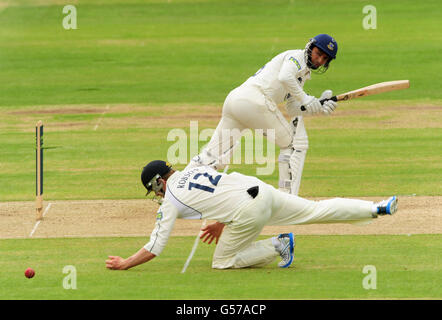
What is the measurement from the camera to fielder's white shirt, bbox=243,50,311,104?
10935 mm

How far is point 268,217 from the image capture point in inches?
376

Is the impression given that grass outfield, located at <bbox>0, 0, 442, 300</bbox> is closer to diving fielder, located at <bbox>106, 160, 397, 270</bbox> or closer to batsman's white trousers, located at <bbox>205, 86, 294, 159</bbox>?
diving fielder, located at <bbox>106, 160, 397, 270</bbox>

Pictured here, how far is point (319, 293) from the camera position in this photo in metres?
8.80

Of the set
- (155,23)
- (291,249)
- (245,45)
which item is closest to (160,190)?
(291,249)

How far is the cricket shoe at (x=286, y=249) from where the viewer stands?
32.4ft

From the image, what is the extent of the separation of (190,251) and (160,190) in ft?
5.05

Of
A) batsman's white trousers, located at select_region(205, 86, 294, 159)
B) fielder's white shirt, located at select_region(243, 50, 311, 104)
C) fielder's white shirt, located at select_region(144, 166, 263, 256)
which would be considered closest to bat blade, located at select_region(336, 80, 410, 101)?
fielder's white shirt, located at select_region(243, 50, 311, 104)

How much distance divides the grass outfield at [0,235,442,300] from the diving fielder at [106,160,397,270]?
40 centimetres

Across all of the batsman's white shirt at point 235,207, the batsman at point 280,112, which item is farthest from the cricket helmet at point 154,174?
the batsman at point 280,112

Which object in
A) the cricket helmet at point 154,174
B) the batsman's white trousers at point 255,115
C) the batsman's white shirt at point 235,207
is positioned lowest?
the batsman's white shirt at point 235,207

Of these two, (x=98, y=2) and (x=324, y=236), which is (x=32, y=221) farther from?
(x=98, y=2)

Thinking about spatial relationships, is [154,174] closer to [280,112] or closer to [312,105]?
[280,112]

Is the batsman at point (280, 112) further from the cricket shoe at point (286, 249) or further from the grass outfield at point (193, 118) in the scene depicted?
the cricket shoe at point (286, 249)

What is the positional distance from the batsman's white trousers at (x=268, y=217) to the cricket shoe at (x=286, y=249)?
90 mm
